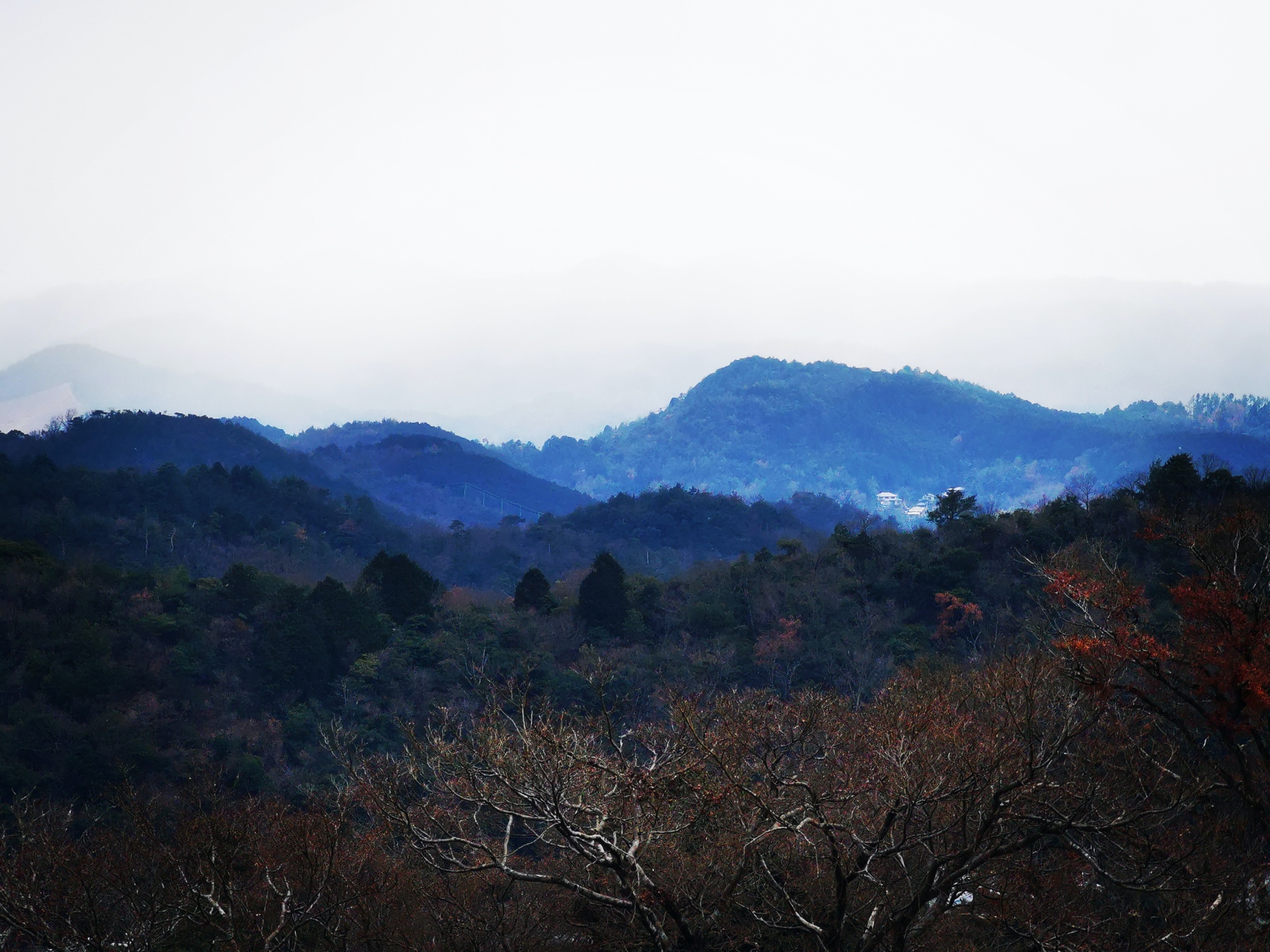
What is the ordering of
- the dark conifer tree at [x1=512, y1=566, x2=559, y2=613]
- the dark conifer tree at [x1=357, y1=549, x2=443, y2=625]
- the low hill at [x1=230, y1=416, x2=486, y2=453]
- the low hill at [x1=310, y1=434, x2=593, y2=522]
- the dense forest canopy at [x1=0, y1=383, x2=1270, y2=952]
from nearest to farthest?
the dense forest canopy at [x1=0, y1=383, x2=1270, y2=952], the dark conifer tree at [x1=357, y1=549, x2=443, y2=625], the dark conifer tree at [x1=512, y1=566, x2=559, y2=613], the low hill at [x1=310, y1=434, x2=593, y2=522], the low hill at [x1=230, y1=416, x2=486, y2=453]

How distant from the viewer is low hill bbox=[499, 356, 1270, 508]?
14725 centimetres

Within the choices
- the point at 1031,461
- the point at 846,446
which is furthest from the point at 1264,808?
the point at 846,446

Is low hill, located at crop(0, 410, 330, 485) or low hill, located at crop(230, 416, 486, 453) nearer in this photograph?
low hill, located at crop(0, 410, 330, 485)

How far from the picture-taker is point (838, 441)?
167000mm

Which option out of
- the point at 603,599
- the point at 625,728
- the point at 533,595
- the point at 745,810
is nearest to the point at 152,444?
the point at 533,595

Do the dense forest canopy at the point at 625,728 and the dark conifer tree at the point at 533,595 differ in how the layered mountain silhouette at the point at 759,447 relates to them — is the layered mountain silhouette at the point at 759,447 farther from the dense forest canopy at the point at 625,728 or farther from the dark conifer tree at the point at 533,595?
the dark conifer tree at the point at 533,595

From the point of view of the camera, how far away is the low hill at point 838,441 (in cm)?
14725

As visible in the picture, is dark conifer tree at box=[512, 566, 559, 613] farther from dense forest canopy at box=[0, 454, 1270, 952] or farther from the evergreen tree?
dense forest canopy at box=[0, 454, 1270, 952]

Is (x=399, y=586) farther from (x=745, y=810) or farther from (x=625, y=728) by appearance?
(x=745, y=810)

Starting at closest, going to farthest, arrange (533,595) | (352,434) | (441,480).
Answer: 1. (533,595)
2. (441,480)
3. (352,434)

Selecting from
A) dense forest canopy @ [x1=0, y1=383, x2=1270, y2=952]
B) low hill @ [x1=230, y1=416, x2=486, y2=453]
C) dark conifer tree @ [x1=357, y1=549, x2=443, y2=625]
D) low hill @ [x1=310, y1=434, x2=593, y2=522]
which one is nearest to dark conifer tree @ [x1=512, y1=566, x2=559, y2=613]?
dense forest canopy @ [x1=0, y1=383, x2=1270, y2=952]

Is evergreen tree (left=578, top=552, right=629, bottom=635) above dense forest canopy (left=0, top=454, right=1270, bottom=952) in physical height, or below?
below

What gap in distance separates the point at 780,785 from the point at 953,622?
31229 millimetres

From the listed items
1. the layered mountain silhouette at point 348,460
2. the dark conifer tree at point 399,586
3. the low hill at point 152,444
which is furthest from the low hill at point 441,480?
the dark conifer tree at point 399,586
